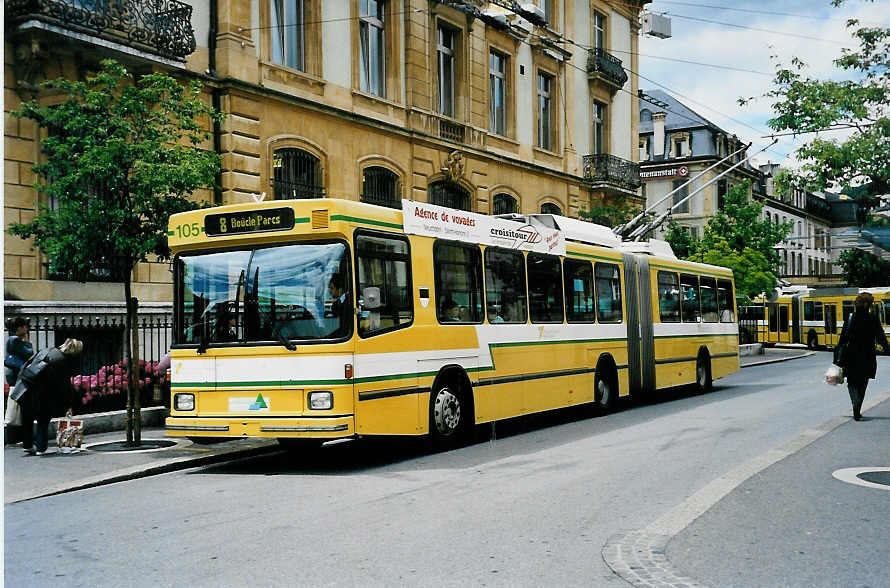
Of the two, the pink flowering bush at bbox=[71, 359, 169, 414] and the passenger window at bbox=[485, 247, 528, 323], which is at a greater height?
the passenger window at bbox=[485, 247, 528, 323]

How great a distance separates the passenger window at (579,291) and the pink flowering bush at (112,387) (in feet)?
20.9

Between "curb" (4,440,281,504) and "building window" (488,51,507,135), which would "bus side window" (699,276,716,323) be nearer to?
"building window" (488,51,507,135)

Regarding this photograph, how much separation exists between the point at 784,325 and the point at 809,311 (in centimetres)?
245

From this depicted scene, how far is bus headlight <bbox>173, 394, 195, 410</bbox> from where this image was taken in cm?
1098

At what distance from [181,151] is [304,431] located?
456 centimetres

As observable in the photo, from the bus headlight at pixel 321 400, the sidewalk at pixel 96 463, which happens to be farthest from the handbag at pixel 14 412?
the bus headlight at pixel 321 400

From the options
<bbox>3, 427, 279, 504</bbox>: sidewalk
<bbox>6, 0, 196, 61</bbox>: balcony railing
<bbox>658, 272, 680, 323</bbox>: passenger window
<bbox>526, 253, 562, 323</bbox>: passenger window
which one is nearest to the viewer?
<bbox>3, 427, 279, 504</bbox>: sidewalk

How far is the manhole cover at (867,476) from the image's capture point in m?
8.86

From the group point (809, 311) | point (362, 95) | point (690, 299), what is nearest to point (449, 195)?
point (362, 95)

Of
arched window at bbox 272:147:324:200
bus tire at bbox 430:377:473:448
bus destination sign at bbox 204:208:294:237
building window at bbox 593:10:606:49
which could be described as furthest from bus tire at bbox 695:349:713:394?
building window at bbox 593:10:606:49

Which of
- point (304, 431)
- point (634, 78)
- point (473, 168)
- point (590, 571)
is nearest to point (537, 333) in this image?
point (304, 431)

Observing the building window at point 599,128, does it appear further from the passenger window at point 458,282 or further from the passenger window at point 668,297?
the passenger window at point 458,282

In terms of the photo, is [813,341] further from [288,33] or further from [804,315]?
[288,33]

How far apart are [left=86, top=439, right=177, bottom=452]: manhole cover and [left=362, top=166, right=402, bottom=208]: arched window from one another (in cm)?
1164
